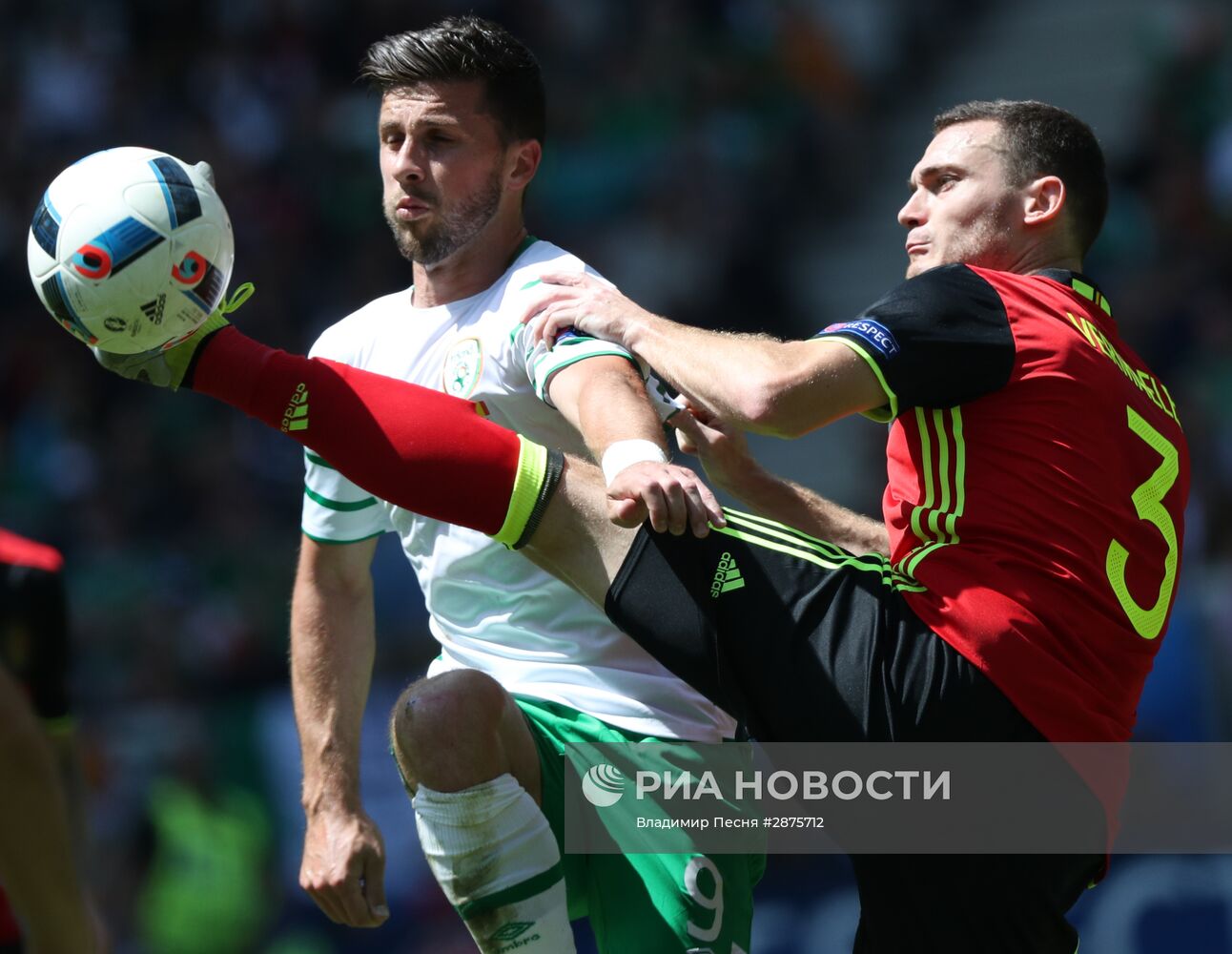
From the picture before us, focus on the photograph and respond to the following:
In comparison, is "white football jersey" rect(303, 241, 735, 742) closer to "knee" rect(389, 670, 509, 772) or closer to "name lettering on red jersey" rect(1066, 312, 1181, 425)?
"knee" rect(389, 670, 509, 772)

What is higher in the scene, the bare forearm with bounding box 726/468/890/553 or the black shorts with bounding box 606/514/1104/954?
the bare forearm with bounding box 726/468/890/553

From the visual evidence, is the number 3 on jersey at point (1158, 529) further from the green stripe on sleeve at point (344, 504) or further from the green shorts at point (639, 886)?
the green stripe on sleeve at point (344, 504)

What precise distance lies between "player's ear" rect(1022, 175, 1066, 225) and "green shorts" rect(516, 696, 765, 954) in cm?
157

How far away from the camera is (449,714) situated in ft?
12.1

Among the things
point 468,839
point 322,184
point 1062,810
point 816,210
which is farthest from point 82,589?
point 1062,810

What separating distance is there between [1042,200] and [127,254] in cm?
216

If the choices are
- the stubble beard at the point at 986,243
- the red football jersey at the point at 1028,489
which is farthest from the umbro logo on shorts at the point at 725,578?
the stubble beard at the point at 986,243

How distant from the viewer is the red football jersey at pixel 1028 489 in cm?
361

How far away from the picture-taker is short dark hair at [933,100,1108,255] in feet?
13.4

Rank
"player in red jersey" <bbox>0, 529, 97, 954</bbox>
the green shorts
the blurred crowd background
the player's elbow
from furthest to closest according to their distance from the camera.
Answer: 1. the blurred crowd background
2. the green shorts
3. the player's elbow
4. "player in red jersey" <bbox>0, 529, 97, 954</bbox>

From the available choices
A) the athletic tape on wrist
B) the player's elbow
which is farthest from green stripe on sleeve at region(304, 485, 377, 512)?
the player's elbow

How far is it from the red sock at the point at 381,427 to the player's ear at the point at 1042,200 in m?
1.39

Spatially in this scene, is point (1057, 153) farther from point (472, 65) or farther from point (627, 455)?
point (472, 65)

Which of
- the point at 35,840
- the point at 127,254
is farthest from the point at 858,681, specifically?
the point at 127,254
